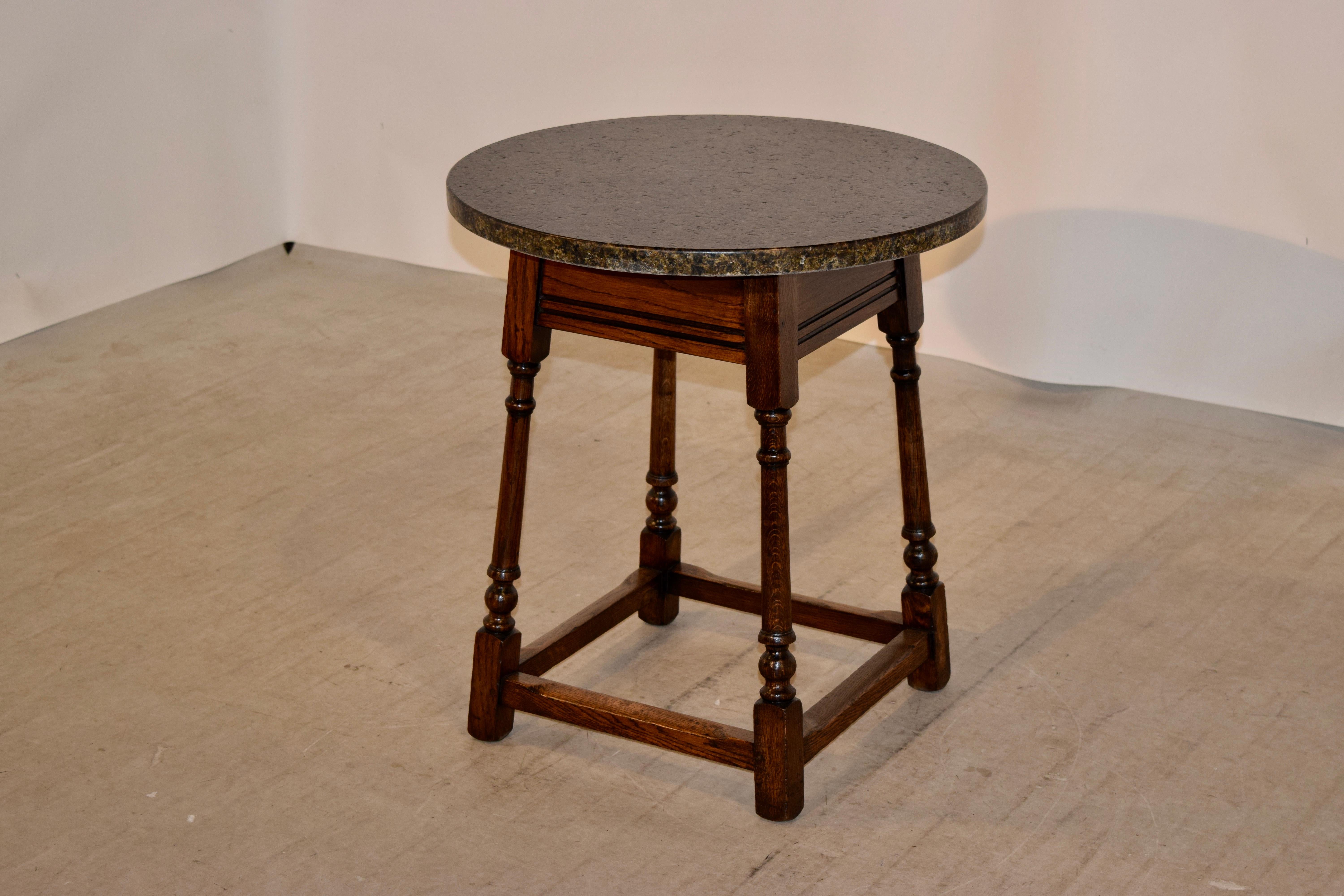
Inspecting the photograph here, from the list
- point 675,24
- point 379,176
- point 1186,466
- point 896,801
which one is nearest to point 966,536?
point 1186,466

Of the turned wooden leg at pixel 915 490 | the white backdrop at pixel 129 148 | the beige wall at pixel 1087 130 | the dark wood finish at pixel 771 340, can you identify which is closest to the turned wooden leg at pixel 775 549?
the dark wood finish at pixel 771 340

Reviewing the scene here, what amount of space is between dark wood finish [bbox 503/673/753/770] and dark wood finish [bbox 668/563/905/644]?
0.91ft

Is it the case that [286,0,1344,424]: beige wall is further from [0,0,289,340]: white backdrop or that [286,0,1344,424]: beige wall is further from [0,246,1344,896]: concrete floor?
[0,0,289,340]: white backdrop

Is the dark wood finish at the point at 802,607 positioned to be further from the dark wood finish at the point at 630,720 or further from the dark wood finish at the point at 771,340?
the dark wood finish at the point at 771,340

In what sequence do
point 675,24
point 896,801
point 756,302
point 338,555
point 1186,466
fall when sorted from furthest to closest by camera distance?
point 675,24, point 1186,466, point 338,555, point 896,801, point 756,302

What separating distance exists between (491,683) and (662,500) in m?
0.44

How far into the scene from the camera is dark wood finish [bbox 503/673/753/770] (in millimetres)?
2025

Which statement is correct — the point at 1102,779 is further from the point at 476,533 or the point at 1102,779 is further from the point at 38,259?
the point at 38,259

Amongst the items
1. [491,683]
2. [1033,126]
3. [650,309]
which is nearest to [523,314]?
[650,309]

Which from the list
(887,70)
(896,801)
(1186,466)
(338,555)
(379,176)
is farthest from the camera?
(379,176)

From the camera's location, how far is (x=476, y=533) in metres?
2.83

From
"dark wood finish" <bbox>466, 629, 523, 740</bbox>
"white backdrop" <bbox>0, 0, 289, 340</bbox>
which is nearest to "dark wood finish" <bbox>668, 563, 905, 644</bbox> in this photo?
"dark wood finish" <bbox>466, 629, 523, 740</bbox>

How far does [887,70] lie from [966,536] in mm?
1328

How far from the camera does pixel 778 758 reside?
200cm
